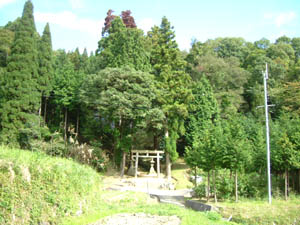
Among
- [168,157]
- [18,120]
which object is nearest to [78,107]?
[18,120]

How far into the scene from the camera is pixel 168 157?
2344 centimetres

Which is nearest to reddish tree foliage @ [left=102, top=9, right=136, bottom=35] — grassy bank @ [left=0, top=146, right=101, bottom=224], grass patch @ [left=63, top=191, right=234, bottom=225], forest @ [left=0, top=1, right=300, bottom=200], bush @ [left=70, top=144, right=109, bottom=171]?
forest @ [left=0, top=1, right=300, bottom=200]

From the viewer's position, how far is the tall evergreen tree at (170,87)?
23188 millimetres

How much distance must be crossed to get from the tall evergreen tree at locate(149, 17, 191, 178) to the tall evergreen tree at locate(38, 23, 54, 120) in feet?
31.1

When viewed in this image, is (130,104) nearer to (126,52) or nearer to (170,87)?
(170,87)

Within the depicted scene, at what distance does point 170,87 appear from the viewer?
942 inches

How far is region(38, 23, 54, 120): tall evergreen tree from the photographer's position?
81.5 ft

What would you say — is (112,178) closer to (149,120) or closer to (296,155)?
(149,120)

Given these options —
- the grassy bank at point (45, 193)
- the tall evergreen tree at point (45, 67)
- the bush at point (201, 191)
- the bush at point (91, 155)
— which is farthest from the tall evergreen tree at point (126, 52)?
A: the grassy bank at point (45, 193)

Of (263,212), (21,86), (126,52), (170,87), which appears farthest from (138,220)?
(126,52)

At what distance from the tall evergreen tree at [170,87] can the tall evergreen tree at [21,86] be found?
10.1 metres

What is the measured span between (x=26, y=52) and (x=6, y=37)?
830 centimetres

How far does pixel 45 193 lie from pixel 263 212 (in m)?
8.27

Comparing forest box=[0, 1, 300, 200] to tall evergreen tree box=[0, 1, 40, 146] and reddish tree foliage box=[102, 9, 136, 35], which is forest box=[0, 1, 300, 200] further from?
reddish tree foliage box=[102, 9, 136, 35]
